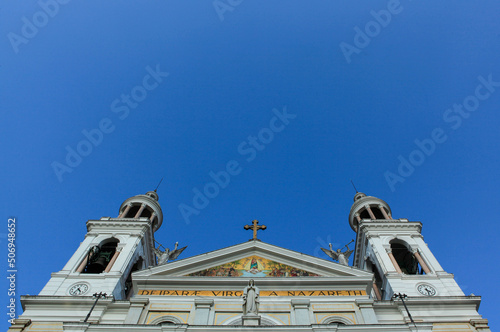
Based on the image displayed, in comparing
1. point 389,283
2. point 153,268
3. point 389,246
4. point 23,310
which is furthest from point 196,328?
point 389,246

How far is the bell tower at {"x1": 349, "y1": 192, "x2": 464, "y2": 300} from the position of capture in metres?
19.6

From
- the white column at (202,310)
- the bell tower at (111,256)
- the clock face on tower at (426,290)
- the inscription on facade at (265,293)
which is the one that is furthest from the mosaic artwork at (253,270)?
the clock face on tower at (426,290)

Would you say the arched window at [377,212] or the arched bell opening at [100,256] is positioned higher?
the arched window at [377,212]

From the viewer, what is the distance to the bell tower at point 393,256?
1956cm

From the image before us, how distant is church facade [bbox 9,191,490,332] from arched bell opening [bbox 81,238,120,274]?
0.06 metres

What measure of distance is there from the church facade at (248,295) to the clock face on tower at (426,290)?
40 mm

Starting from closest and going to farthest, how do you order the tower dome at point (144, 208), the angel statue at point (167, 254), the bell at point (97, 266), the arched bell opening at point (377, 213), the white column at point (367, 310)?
1. the white column at point (367, 310)
2. the angel statue at point (167, 254)
3. the bell at point (97, 266)
4. the arched bell opening at point (377, 213)
5. the tower dome at point (144, 208)

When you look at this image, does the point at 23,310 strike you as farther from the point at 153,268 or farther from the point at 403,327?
the point at 403,327

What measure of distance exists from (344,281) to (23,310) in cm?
1283

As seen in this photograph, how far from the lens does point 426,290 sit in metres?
19.3

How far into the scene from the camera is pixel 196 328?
14.7m

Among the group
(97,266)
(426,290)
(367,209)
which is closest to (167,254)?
(97,266)

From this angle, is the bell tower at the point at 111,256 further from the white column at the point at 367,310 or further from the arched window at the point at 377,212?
the arched window at the point at 377,212

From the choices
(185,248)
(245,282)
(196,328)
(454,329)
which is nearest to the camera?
(196,328)
